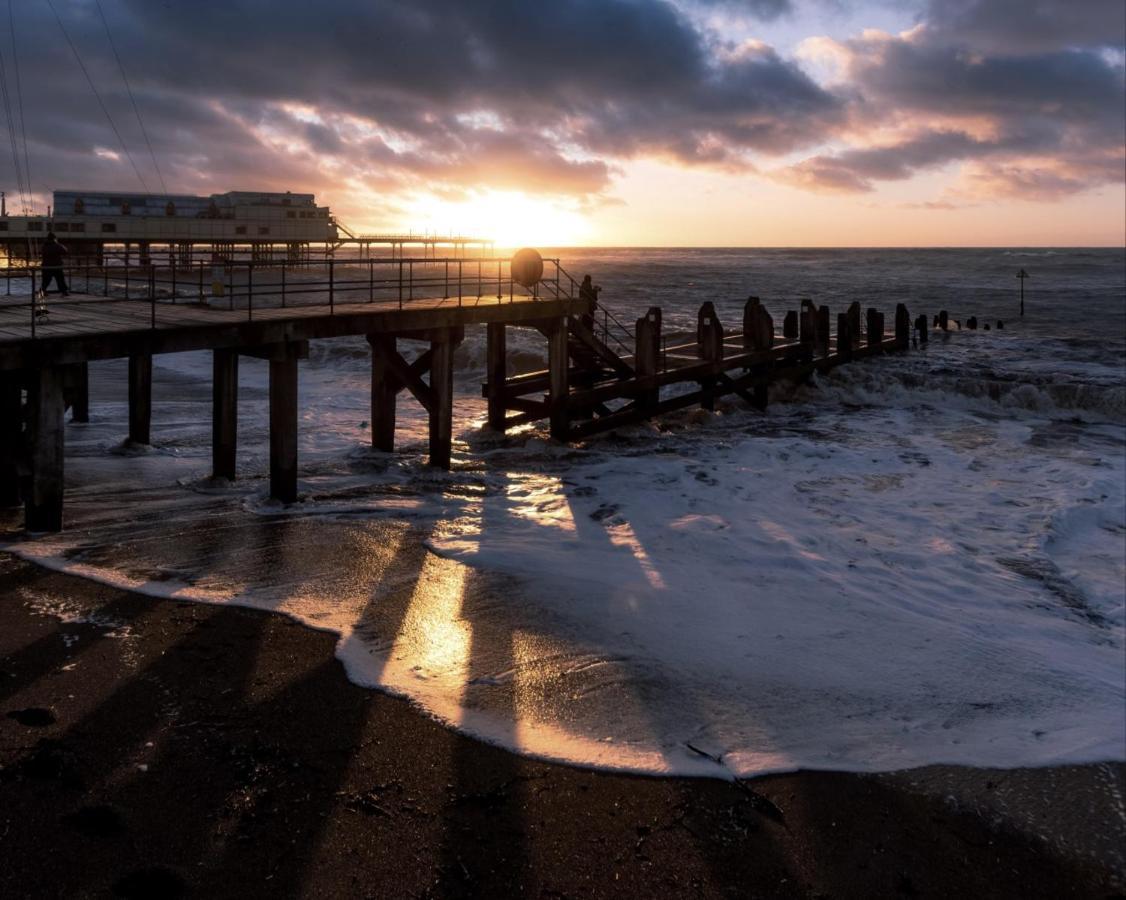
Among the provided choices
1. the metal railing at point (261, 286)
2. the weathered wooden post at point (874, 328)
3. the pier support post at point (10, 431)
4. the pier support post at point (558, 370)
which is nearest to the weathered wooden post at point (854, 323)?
the weathered wooden post at point (874, 328)

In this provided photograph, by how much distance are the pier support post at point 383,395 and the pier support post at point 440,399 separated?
31.1 inches

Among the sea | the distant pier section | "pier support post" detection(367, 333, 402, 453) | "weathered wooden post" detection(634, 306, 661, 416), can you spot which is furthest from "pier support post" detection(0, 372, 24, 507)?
the distant pier section

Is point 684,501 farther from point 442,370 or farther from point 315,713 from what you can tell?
point 315,713

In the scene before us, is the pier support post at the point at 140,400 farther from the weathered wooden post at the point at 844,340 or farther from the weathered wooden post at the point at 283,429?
the weathered wooden post at the point at 844,340

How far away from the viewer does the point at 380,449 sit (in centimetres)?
1666

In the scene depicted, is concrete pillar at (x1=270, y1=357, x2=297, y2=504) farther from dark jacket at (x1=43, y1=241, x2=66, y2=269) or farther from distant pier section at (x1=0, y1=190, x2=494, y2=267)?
distant pier section at (x1=0, y1=190, x2=494, y2=267)

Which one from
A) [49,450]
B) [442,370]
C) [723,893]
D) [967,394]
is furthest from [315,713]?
[967,394]

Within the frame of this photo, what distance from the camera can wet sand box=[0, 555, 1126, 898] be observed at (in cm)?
515

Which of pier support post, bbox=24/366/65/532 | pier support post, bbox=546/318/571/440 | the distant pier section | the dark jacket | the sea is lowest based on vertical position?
the sea

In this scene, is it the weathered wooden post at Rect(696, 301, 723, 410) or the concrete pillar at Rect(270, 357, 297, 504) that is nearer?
the concrete pillar at Rect(270, 357, 297, 504)

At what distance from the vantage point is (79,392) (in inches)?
682

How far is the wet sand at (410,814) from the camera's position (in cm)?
515

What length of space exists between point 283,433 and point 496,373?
6439mm

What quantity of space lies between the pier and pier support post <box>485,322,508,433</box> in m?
0.03
